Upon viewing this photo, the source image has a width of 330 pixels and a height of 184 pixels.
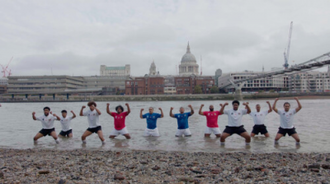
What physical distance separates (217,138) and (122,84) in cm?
16267

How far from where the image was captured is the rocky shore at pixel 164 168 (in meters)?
7.01

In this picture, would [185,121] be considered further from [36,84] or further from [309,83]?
[309,83]

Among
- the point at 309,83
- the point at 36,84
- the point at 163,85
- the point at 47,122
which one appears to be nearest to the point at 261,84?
the point at 309,83

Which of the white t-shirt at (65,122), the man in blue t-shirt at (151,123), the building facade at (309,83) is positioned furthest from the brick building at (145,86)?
the man in blue t-shirt at (151,123)

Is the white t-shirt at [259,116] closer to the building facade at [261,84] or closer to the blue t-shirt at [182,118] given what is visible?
the blue t-shirt at [182,118]

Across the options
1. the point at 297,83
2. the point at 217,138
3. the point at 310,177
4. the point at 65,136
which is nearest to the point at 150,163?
the point at 310,177

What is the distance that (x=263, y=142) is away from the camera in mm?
13336

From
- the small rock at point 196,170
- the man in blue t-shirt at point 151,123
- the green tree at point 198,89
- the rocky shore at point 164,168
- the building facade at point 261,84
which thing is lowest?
the rocky shore at point 164,168

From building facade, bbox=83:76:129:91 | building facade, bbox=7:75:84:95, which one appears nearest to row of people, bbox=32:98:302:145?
building facade, bbox=7:75:84:95

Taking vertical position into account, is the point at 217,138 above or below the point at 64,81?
below

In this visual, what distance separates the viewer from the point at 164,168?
8039 mm

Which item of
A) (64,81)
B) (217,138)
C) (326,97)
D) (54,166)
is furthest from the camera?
(64,81)

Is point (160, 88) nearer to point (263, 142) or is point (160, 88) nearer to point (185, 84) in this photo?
point (185, 84)

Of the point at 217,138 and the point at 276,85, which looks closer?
the point at 217,138
